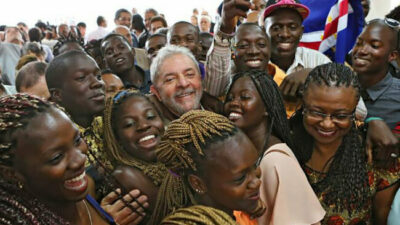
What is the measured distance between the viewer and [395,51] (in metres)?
2.57

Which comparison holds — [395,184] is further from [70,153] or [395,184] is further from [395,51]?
[70,153]

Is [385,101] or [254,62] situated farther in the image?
[254,62]

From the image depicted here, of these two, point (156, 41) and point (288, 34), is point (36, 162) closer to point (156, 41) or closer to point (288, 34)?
point (288, 34)

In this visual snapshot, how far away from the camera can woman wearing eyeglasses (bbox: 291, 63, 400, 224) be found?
1.92 metres

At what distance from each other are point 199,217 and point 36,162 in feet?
2.12

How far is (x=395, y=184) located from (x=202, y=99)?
1.48 m

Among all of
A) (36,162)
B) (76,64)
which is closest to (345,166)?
(36,162)

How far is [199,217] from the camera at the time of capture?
4.50 feet

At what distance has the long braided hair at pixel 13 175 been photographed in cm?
120

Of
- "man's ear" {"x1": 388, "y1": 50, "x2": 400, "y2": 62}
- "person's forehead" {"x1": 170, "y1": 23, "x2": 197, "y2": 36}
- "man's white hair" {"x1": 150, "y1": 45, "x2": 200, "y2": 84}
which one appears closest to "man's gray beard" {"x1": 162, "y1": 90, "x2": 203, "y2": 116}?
"man's white hair" {"x1": 150, "y1": 45, "x2": 200, "y2": 84}

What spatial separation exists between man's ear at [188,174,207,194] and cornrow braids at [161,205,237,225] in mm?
117

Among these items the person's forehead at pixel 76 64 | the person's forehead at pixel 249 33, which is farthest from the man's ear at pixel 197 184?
the person's forehead at pixel 249 33

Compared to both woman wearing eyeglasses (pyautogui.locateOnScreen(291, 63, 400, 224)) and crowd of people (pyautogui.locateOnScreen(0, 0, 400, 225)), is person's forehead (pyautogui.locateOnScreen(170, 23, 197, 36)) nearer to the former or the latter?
crowd of people (pyautogui.locateOnScreen(0, 0, 400, 225))

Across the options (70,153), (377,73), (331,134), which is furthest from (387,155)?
(70,153)
